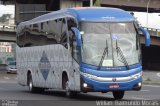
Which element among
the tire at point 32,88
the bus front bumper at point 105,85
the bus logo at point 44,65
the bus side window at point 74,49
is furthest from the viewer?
the tire at point 32,88

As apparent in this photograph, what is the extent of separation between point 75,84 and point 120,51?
2.19 metres

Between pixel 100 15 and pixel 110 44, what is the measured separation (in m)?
1.28

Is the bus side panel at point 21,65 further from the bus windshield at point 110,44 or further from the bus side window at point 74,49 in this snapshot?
the bus windshield at point 110,44

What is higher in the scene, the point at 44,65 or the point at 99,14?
the point at 99,14

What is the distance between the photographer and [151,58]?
10875 cm

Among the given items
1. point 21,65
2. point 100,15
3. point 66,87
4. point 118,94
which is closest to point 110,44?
point 100,15

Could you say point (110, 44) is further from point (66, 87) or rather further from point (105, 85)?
point (66, 87)

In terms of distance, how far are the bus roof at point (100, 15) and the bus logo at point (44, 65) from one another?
4.34 m

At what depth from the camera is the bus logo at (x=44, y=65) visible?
25.8 meters

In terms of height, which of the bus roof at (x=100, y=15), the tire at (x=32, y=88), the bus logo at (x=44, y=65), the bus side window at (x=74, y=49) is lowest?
the tire at (x=32, y=88)

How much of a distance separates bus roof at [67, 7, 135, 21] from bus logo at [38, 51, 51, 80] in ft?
14.2

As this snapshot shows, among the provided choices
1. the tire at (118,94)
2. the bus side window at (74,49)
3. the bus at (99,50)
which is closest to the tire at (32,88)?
the bus at (99,50)

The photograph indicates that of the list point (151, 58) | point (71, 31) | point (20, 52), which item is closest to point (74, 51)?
point (71, 31)

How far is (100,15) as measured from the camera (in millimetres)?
21625
